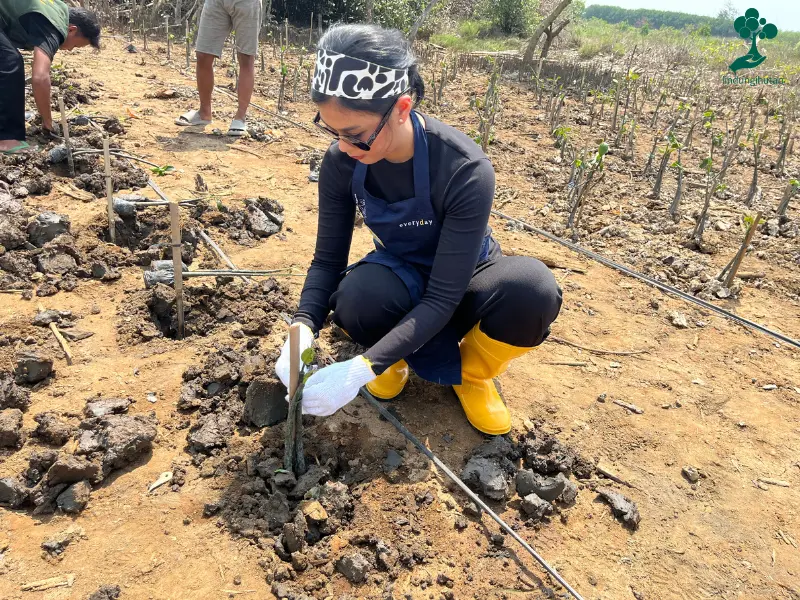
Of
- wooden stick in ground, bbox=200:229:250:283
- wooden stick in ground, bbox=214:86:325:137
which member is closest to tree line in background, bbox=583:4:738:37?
wooden stick in ground, bbox=214:86:325:137

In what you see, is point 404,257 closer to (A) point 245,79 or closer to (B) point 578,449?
(B) point 578,449

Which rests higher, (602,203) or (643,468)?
(602,203)

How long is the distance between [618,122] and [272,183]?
4.70m

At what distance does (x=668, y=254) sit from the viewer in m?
3.78

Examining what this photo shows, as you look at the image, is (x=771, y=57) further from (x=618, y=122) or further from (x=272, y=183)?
(x=272, y=183)

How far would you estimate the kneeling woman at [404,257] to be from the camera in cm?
161

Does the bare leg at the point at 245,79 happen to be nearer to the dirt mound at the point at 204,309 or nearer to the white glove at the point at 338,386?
the dirt mound at the point at 204,309

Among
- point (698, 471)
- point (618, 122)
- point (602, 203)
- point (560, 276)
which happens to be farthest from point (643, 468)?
point (618, 122)

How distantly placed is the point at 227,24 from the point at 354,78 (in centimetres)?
389

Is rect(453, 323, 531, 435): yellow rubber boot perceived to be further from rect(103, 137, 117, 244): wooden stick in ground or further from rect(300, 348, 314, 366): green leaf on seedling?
rect(103, 137, 117, 244): wooden stick in ground

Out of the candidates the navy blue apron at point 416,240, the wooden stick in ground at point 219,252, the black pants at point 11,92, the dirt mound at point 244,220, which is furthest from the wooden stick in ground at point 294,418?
the black pants at point 11,92

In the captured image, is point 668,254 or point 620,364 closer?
point 620,364

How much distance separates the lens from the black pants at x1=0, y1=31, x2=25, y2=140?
369 centimetres

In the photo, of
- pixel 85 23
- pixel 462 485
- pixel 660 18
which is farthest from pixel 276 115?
pixel 660 18
